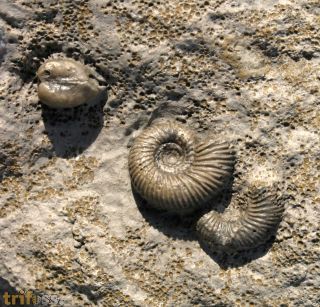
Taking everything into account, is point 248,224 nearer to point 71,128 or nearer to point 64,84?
point 71,128

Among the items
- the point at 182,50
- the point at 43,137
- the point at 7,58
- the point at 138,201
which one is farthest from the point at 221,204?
the point at 7,58

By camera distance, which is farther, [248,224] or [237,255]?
[237,255]

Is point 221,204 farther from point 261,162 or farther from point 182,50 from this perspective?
point 182,50

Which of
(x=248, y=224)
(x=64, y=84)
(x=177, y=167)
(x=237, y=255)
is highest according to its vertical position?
(x=64, y=84)

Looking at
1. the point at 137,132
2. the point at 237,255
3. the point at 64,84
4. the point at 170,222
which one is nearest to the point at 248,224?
the point at 237,255

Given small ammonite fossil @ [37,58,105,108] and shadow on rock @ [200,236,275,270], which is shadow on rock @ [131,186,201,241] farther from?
small ammonite fossil @ [37,58,105,108]
